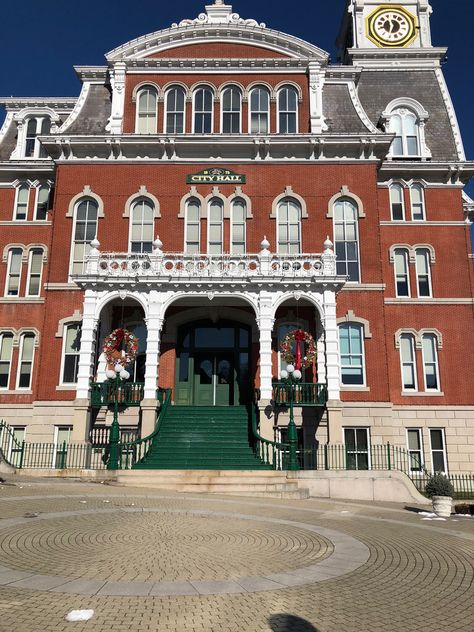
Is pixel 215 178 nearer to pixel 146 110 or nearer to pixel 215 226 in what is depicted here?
pixel 215 226

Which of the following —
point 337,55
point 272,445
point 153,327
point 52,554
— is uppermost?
point 337,55

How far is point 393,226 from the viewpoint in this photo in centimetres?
2669

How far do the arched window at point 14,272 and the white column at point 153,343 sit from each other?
8.48 meters

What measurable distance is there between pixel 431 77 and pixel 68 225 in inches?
809

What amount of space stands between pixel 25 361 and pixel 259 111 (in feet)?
51.8

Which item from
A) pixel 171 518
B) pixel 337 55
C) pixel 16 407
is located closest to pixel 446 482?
pixel 171 518

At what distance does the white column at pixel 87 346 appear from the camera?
20.7 m

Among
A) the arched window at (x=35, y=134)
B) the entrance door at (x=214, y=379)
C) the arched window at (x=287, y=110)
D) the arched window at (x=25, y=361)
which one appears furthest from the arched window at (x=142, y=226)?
the arched window at (x=287, y=110)

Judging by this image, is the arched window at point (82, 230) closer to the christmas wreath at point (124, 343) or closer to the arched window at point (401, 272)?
the christmas wreath at point (124, 343)

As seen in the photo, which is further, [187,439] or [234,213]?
[234,213]

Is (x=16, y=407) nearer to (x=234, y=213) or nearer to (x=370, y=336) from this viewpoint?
(x=234, y=213)

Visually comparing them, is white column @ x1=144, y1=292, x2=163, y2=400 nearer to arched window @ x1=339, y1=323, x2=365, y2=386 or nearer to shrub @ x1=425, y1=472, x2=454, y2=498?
arched window @ x1=339, y1=323, x2=365, y2=386

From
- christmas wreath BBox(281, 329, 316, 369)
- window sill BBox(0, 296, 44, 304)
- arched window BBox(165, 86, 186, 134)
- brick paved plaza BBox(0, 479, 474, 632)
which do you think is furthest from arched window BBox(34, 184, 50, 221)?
brick paved plaza BBox(0, 479, 474, 632)

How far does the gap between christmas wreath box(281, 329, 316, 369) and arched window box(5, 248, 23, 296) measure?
1325cm
